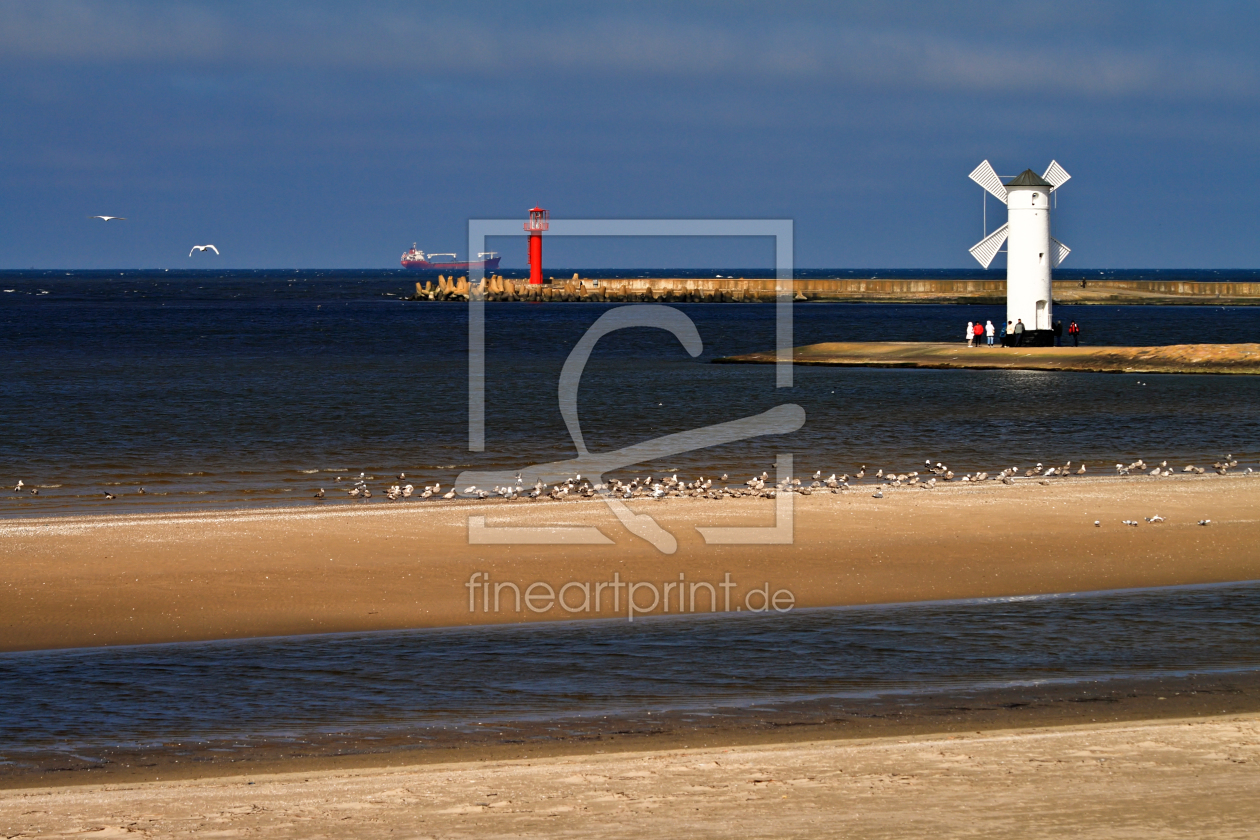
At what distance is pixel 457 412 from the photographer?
119ft

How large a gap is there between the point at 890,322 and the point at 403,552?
85.5 m

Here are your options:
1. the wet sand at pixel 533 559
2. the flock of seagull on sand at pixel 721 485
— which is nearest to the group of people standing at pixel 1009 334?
the flock of seagull on sand at pixel 721 485

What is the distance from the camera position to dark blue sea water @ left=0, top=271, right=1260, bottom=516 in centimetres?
2447

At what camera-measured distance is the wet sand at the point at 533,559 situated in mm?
12289

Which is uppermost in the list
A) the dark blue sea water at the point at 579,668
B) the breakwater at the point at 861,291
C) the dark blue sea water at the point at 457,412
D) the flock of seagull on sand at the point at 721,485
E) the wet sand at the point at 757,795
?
the breakwater at the point at 861,291

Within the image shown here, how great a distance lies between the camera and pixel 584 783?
7.43 meters

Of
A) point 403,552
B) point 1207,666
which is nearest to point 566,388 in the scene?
point 403,552

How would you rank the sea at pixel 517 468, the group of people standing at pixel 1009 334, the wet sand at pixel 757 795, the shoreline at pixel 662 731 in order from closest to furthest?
1. the wet sand at pixel 757 795
2. the shoreline at pixel 662 731
3. the sea at pixel 517 468
4. the group of people standing at pixel 1009 334

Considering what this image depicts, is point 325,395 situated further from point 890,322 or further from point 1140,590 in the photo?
point 890,322
